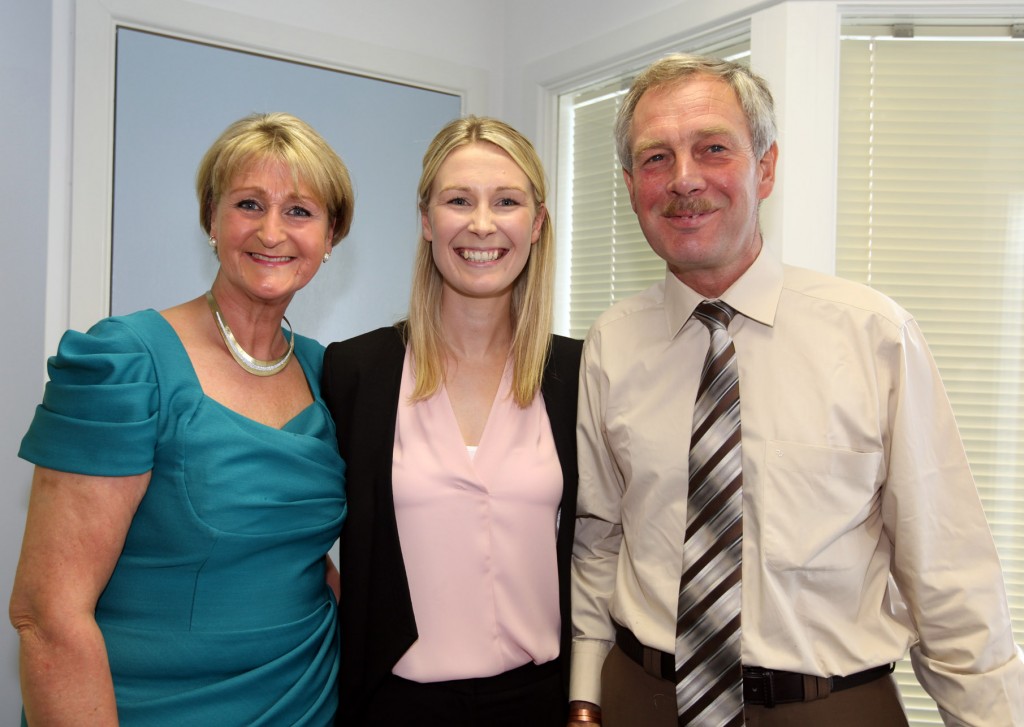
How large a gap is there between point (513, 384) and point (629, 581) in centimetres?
46

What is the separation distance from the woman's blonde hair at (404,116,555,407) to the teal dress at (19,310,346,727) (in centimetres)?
41

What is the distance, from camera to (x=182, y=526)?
1.30m

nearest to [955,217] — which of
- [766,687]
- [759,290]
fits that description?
[759,290]

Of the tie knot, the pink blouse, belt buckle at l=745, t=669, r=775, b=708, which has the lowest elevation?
belt buckle at l=745, t=669, r=775, b=708

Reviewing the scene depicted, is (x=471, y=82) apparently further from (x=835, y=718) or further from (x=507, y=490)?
(x=835, y=718)

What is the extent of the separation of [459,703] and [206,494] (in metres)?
0.61

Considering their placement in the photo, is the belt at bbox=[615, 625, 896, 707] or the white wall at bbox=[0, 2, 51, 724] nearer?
the belt at bbox=[615, 625, 896, 707]

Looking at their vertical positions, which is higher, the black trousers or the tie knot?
the tie knot

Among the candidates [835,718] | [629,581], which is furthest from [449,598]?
[835,718]

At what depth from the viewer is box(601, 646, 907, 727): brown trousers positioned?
128 cm

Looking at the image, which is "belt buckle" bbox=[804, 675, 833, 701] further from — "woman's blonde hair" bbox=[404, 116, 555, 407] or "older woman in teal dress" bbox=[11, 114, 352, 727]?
"older woman in teal dress" bbox=[11, 114, 352, 727]

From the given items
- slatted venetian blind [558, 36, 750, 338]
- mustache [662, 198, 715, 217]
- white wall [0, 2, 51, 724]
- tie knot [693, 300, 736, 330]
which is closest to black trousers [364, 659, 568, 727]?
tie knot [693, 300, 736, 330]

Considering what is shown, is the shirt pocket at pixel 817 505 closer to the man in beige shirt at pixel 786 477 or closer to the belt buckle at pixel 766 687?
the man in beige shirt at pixel 786 477

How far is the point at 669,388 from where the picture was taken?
1497 millimetres
